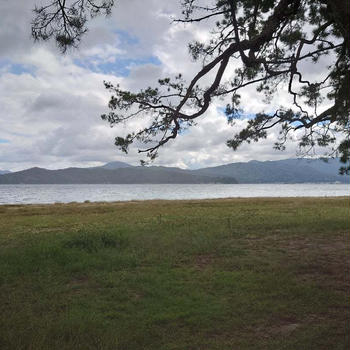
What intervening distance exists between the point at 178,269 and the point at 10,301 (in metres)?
4.50

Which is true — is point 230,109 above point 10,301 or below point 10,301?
above

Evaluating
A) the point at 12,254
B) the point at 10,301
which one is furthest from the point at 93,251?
the point at 10,301

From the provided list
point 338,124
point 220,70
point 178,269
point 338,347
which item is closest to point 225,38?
point 220,70

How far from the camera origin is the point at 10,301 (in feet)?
25.0

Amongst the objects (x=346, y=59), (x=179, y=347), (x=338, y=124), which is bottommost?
(x=179, y=347)

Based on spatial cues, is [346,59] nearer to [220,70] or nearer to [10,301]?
[220,70]

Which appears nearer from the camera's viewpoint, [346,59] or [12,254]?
[346,59]

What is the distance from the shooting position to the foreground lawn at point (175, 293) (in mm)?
5719

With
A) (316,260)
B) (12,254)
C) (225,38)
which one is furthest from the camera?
(12,254)

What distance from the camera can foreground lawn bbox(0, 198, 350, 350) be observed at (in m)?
5.72

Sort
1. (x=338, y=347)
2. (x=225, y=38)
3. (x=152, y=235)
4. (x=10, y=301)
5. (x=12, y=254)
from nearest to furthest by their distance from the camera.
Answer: (x=338, y=347)
(x=10, y=301)
(x=225, y=38)
(x=12, y=254)
(x=152, y=235)

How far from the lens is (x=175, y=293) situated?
315 inches

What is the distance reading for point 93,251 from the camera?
12.2 metres

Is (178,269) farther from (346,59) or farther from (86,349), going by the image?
(346,59)
